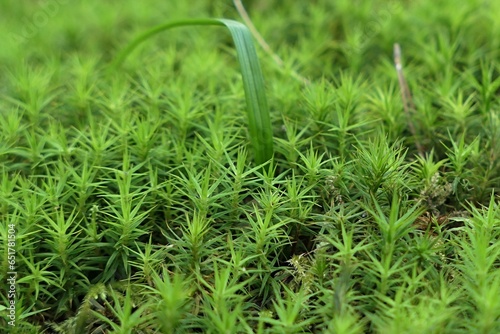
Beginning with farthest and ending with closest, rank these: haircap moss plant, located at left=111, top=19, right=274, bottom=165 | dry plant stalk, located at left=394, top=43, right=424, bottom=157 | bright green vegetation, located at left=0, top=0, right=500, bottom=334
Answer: dry plant stalk, located at left=394, top=43, right=424, bottom=157 < haircap moss plant, located at left=111, top=19, right=274, bottom=165 < bright green vegetation, located at left=0, top=0, right=500, bottom=334

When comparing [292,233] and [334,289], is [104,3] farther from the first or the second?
[334,289]

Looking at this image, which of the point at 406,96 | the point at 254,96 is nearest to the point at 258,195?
the point at 254,96

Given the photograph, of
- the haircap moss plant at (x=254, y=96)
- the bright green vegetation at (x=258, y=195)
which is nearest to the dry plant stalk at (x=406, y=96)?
the bright green vegetation at (x=258, y=195)

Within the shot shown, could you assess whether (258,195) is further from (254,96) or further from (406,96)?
(406,96)

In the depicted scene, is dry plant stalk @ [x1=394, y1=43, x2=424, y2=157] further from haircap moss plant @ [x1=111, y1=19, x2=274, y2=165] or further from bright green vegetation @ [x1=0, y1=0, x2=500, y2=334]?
haircap moss plant @ [x1=111, y1=19, x2=274, y2=165]

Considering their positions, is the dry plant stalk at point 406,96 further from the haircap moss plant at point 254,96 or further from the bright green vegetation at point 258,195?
the haircap moss plant at point 254,96

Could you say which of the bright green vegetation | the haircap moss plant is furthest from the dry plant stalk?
the haircap moss plant
